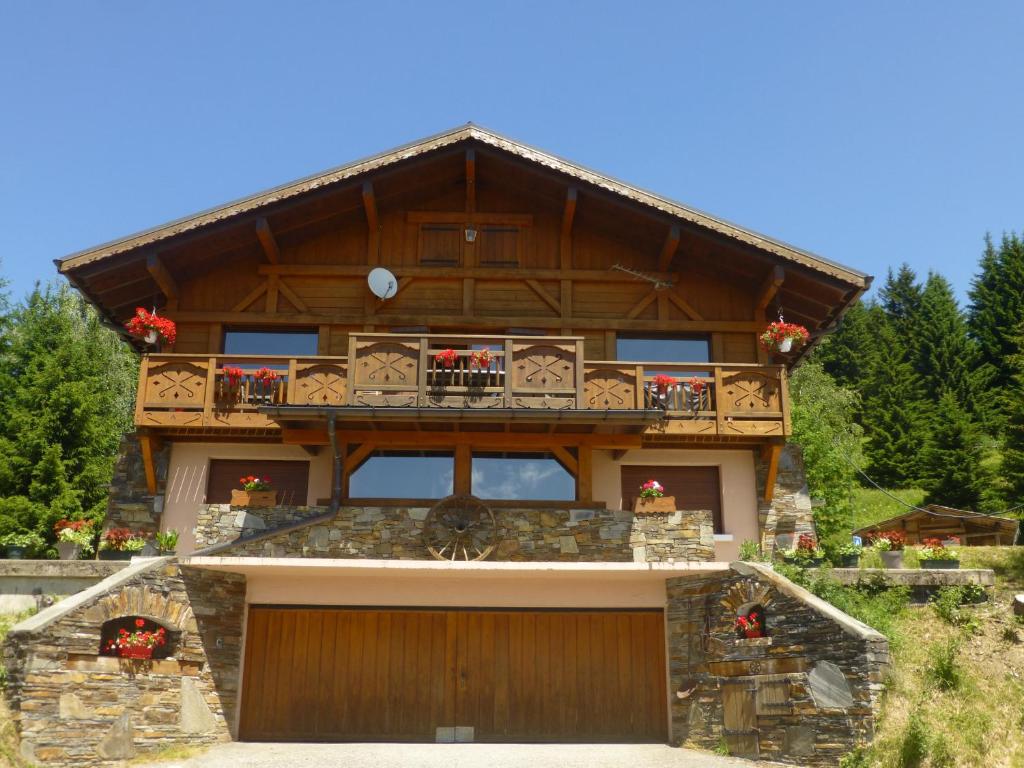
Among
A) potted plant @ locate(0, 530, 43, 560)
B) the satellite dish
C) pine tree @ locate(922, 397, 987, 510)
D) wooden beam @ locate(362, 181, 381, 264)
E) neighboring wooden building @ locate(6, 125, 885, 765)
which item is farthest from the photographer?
pine tree @ locate(922, 397, 987, 510)

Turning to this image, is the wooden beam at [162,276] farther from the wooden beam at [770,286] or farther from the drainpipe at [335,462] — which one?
the wooden beam at [770,286]

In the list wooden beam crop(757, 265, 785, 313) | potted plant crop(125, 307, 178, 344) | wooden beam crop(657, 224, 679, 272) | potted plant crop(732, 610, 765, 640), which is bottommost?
potted plant crop(732, 610, 765, 640)

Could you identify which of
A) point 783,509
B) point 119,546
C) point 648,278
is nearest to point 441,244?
point 648,278

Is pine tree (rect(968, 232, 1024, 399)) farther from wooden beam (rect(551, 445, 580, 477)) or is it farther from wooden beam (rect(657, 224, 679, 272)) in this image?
wooden beam (rect(551, 445, 580, 477))

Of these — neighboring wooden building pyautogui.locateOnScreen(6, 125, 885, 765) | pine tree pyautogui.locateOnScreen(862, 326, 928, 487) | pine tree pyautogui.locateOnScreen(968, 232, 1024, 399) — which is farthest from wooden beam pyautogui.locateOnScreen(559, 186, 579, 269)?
pine tree pyautogui.locateOnScreen(968, 232, 1024, 399)

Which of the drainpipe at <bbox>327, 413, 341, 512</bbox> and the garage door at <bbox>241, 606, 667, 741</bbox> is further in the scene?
the drainpipe at <bbox>327, 413, 341, 512</bbox>

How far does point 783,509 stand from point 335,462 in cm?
723

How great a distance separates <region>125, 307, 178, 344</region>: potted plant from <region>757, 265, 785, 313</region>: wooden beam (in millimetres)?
9925

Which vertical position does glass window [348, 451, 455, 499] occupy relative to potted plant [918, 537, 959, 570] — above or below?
above

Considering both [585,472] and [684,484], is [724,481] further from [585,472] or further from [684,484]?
[585,472]

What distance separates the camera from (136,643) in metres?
10.7

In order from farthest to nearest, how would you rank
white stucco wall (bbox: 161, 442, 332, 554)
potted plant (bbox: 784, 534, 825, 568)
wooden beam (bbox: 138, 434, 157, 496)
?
white stucco wall (bbox: 161, 442, 332, 554)
wooden beam (bbox: 138, 434, 157, 496)
potted plant (bbox: 784, 534, 825, 568)

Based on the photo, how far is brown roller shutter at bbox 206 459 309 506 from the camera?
14.6 metres

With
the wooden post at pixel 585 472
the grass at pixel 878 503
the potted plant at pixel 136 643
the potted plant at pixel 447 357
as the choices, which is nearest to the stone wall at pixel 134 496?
the potted plant at pixel 136 643
